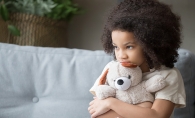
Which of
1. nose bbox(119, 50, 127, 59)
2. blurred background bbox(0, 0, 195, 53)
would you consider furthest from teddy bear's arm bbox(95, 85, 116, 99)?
blurred background bbox(0, 0, 195, 53)

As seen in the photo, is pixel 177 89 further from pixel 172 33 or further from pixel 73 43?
pixel 73 43

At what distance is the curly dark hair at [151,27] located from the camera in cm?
87

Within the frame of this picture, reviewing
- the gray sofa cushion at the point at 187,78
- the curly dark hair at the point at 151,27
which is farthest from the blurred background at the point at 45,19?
the curly dark hair at the point at 151,27

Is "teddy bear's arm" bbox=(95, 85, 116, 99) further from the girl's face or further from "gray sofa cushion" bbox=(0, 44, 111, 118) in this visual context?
"gray sofa cushion" bbox=(0, 44, 111, 118)

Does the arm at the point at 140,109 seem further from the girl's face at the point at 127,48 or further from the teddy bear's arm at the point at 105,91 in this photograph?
the girl's face at the point at 127,48

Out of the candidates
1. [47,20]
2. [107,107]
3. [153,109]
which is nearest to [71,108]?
[107,107]

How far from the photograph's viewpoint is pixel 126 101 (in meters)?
0.91

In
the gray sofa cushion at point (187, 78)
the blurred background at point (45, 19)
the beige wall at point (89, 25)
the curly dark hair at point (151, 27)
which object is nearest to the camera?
the curly dark hair at point (151, 27)

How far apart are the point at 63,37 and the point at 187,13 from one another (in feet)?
2.60

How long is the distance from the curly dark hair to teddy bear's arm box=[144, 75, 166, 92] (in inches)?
1.7

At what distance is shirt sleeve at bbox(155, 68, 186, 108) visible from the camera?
35.2 inches

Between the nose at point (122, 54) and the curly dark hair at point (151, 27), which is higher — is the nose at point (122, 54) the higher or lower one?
the lower one

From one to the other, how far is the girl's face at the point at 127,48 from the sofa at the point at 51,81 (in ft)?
1.06

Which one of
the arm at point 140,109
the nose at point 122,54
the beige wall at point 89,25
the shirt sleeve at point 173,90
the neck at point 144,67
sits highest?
the beige wall at point 89,25
